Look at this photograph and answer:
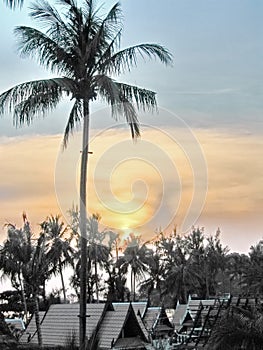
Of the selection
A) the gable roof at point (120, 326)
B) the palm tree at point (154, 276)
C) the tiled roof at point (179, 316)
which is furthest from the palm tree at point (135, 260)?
the gable roof at point (120, 326)

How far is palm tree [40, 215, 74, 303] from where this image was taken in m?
34.8

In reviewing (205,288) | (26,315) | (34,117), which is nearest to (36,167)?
(34,117)

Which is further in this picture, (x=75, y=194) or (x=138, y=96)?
(x=75, y=194)

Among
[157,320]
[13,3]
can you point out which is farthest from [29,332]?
[13,3]

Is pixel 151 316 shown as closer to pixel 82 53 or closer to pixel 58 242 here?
pixel 58 242

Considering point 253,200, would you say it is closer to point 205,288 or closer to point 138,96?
point 138,96

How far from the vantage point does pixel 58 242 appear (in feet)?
116

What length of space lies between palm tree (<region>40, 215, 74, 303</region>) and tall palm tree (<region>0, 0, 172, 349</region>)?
21429mm

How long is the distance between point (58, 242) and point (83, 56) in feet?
75.3

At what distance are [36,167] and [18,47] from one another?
170 inches

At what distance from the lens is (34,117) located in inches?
518

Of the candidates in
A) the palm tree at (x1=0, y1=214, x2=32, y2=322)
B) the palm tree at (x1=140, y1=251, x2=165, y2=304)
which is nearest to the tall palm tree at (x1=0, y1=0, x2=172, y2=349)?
the palm tree at (x1=0, y1=214, x2=32, y2=322)

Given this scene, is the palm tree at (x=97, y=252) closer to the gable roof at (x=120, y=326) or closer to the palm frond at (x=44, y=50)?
the gable roof at (x=120, y=326)

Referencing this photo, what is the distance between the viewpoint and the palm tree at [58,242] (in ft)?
114
